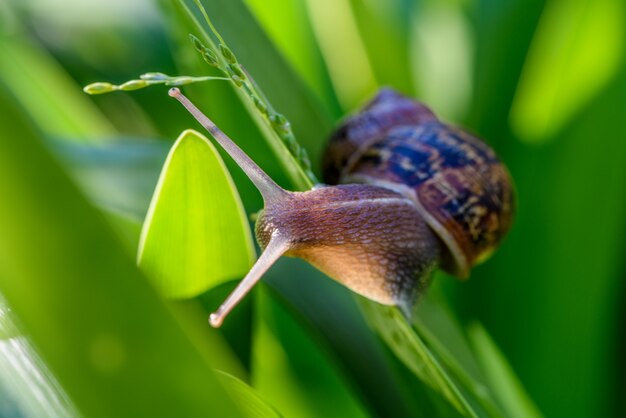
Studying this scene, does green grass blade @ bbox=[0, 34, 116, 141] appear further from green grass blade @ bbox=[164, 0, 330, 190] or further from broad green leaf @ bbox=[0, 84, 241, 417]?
broad green leaf @ bbox=[0, 84, 241, 417]

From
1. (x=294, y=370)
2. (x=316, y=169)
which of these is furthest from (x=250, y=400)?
(x=316, y=169)

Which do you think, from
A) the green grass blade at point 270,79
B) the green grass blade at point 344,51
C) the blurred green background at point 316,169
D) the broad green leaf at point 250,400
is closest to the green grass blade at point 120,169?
the blurred green background at point 316,169

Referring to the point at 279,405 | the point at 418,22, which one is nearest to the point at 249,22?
the point at 279,405

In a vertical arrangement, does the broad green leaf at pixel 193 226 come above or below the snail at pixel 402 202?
above

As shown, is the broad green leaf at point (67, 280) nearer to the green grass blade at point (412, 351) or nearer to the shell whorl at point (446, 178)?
the green grass blade at point (412, 351)

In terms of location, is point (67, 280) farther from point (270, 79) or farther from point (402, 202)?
point (402, 202)

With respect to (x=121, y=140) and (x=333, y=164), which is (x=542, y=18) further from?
(x=121, y=140)

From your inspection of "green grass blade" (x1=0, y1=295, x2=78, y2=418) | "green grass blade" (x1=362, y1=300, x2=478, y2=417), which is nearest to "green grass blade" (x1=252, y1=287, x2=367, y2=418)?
"green grass blade" (x1=362, y1=300, x2=478, y2=417)

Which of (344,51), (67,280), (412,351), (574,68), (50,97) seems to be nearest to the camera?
(67,280)
